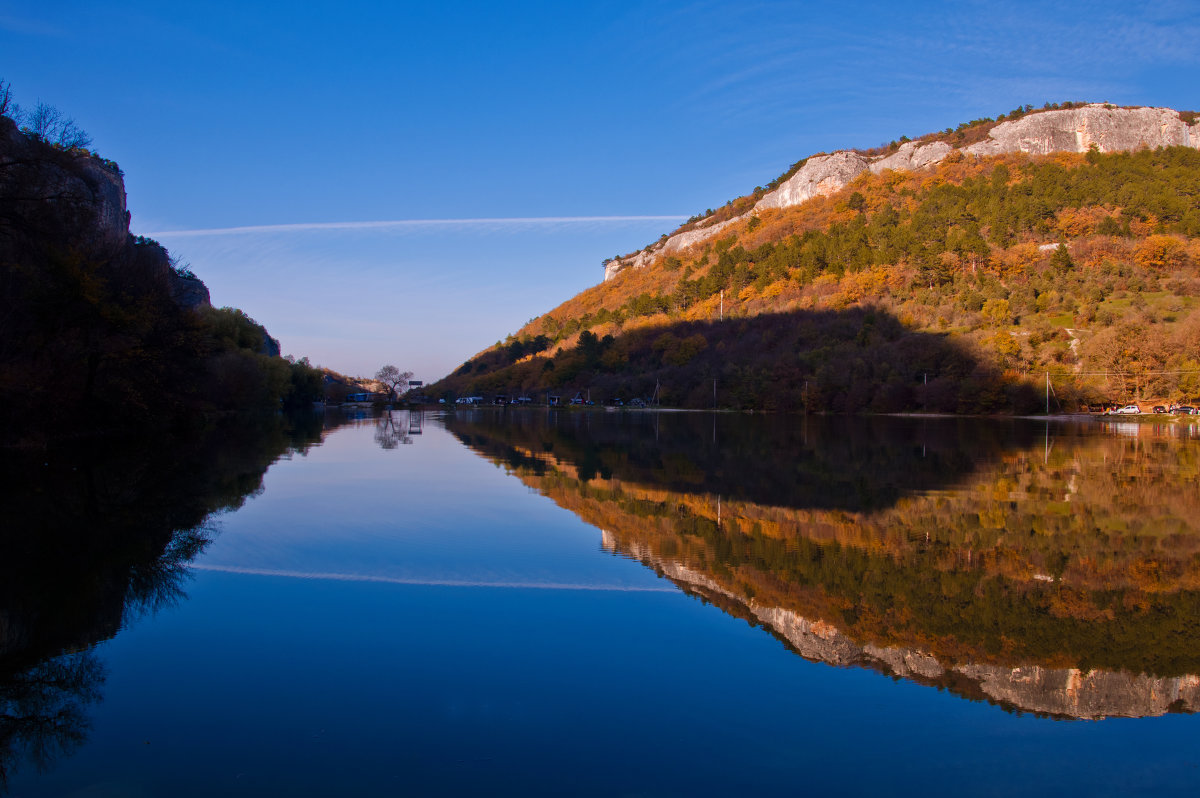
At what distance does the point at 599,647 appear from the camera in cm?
595

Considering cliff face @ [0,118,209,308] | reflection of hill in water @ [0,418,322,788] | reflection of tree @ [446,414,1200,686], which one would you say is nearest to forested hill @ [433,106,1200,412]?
reflection of tree @ [446,414,1200,686]

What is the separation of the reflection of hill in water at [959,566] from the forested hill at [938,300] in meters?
51.9

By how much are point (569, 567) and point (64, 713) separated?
493 cm

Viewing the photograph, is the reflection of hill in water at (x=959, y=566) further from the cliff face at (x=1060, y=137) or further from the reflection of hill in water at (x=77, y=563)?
the cliff face at (x=1060, y=137)

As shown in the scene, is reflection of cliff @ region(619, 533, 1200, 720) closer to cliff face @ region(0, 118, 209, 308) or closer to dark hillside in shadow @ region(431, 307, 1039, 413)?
cliff face @ region(0, 118, 209, 308)

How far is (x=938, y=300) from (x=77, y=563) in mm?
90831

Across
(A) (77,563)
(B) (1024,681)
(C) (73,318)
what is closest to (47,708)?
(A) (77,563)

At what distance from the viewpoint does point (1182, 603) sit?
7223 mm

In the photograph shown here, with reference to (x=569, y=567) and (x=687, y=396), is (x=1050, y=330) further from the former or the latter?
(x=569, y=567)

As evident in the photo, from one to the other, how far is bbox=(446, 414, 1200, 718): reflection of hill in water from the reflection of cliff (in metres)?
0.02

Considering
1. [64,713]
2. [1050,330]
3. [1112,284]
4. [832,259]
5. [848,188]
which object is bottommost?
[64,713]

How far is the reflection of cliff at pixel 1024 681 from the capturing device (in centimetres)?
507

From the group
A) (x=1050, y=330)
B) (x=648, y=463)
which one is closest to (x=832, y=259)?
(x=1050, y=330)

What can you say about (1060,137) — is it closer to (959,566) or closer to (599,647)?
(959,566)
